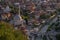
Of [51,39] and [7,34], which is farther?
[51,39]

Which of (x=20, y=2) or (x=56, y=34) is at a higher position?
(x=56, y=34)

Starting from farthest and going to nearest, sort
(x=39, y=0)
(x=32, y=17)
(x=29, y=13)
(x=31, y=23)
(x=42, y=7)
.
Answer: (x=39, y=0), (x=42, y=7), (x=29, y=13), (x=32, y=17), (x=31, y=23)

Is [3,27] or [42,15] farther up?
[3,27]

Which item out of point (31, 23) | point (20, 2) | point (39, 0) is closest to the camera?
point (31, 23)

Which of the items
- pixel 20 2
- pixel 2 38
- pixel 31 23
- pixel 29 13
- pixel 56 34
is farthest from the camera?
pixel 20 2

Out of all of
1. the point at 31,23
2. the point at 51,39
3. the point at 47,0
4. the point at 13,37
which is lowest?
the point at 47,0

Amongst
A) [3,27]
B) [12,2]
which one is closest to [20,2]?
[12,2]

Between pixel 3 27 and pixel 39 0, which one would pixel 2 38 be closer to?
pixel 3 27

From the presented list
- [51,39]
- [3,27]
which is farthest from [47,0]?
[3,27]

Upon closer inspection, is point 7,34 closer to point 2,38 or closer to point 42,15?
point 2,38
